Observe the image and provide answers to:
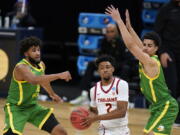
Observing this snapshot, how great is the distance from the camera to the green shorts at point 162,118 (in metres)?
7.52

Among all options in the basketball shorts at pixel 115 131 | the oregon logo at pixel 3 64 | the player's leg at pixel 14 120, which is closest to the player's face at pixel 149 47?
the basketball shorts at pixel 115 131

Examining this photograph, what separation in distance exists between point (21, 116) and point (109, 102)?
1173 mm

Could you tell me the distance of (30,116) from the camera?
26.1 ft

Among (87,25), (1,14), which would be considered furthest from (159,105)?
(1,14)

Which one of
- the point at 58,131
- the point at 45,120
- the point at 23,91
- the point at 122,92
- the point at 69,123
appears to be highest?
the point at 122,92

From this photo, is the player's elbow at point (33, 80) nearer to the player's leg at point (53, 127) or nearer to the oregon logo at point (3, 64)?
the player's leg at point (53, 127)

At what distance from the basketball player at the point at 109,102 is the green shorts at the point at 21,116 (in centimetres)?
78

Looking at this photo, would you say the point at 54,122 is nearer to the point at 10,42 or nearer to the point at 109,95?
the point at 109,95

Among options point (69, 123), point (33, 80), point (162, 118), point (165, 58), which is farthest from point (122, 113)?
point (69, 123)

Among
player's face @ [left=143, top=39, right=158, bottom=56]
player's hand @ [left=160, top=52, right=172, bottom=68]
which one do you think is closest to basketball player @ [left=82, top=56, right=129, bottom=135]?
player's face @ [left=143, top=39, right=158, bottom=56]

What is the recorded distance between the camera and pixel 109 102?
7.34 metres

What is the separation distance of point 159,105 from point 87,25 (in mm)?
6011

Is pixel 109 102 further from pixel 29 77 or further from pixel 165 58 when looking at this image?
pixel 165 58

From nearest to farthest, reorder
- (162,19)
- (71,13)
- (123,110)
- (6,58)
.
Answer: (123,110)
(162,19)
(6,58)
(71,13)
